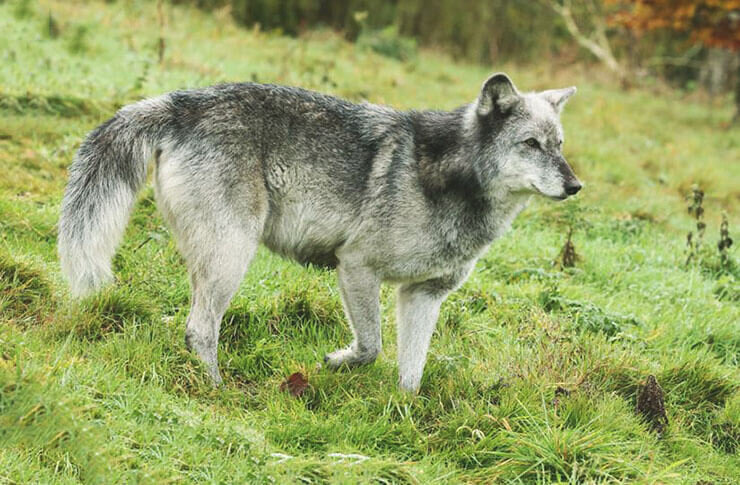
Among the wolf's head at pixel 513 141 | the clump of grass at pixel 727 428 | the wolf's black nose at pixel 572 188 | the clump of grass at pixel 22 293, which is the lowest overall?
the clump of grass at pixel 727 428

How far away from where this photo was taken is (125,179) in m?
4.29

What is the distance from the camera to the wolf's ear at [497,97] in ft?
15.6

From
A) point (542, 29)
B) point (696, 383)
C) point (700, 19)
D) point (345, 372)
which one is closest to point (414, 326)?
point (345, 372)

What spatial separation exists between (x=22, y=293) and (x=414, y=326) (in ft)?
8.26

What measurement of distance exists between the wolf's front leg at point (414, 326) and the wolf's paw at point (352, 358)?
8.5 inches

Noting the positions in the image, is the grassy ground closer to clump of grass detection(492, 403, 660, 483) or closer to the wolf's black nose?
clump of grass detection(492, 403, 660, 483)

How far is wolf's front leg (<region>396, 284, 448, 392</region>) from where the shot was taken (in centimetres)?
488

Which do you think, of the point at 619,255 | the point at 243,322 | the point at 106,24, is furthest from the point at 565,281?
the point at 106,24

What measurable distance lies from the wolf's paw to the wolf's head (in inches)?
52.0

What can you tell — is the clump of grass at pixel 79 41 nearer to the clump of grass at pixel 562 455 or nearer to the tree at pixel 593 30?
the clump of grass at pixel 562 455

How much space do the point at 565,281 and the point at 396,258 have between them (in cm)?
243

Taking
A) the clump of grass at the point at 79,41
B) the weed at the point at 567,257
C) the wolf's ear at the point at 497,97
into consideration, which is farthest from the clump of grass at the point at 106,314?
the clump of grass at the point at 79,41

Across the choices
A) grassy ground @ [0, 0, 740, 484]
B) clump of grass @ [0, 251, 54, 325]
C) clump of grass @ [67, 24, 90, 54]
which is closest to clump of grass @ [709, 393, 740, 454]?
grassy ground @ [0, 0, 740, 484]

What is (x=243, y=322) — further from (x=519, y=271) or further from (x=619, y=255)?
(x=619, y=255)
